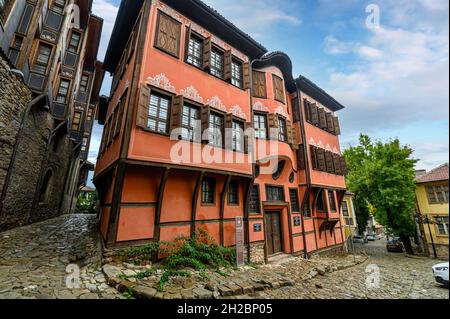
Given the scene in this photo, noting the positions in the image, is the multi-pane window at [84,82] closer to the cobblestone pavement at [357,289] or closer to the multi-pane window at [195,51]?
the multi-pane window at [195,51]

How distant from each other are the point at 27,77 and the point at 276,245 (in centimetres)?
1499

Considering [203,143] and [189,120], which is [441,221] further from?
[189,120]

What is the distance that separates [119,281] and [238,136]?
6.83m

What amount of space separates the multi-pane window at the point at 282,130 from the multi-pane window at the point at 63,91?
45.4 ft

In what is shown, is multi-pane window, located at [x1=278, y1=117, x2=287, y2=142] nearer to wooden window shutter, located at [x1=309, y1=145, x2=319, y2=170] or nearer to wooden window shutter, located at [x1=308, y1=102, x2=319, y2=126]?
wooden window shutter, located at [x1=309, y1=145, x2=319, y2=170]

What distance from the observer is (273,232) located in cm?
1072

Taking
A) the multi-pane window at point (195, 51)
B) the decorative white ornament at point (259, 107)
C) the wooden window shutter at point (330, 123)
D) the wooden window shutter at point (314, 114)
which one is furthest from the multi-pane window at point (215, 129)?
the wooden window shutter at point (330, 123)

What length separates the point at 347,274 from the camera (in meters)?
8.55

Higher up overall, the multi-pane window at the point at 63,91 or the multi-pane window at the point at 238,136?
the multi-pane window at the point at 63,91

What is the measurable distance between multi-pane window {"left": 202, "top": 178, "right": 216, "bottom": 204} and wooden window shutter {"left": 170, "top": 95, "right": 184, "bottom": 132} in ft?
8.33

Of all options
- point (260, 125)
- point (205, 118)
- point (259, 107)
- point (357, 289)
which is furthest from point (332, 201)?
point (205, 118)

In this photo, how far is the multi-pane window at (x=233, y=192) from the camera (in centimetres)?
891

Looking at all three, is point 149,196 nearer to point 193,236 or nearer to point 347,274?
point 193,236
